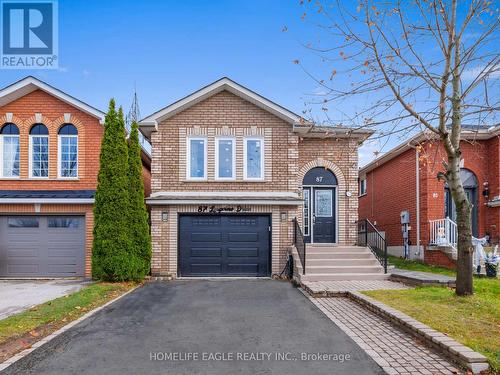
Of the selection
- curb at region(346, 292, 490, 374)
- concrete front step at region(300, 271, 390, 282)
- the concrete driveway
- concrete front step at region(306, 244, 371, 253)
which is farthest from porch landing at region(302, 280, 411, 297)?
the concrete driveway

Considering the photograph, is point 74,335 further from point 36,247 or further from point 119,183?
point 36,247

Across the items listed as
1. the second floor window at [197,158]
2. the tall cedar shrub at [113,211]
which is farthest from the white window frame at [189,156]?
the tall cedar shrub at [113,211]

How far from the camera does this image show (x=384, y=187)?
706 inches

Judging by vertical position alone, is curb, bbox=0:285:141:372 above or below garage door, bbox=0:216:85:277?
below

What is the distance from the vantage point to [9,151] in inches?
518

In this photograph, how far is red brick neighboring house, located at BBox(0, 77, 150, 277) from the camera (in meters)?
12.6

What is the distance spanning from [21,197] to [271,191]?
27.4 ft

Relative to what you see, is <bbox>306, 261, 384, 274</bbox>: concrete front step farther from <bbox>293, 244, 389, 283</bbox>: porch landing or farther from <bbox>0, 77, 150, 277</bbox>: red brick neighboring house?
<bbox>0, 77, 150, 277</bbox>: red brick neighboring house

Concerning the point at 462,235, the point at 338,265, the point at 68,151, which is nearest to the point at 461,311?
the point at 462,235

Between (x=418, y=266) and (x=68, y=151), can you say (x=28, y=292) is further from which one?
(x=418, y=266)

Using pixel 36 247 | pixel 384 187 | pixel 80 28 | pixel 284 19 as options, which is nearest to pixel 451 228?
pixel 384 187

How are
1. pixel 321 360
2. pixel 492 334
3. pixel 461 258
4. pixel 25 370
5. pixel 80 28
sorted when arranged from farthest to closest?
pixel 80 28
pixel 461 258
pixel 492 334
pixel 321 360
pixel 25 370

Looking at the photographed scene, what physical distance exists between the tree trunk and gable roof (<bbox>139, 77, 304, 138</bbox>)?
584 cm

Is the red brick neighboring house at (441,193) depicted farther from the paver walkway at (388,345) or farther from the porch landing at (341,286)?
the paver walkway at (388,345)
